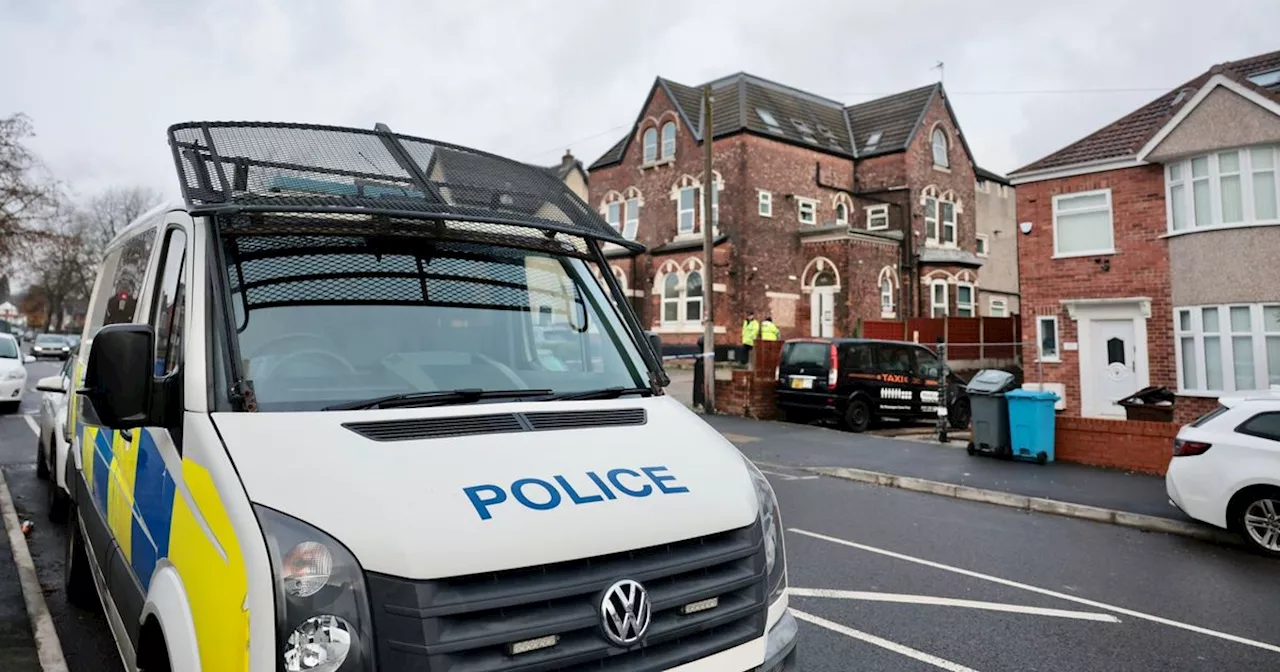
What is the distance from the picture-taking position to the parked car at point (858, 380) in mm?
16250

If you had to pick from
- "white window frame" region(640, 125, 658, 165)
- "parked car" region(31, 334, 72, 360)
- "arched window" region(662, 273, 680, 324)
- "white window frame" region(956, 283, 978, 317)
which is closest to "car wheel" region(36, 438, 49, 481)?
"arched window" region(662, 273, 680, 324)

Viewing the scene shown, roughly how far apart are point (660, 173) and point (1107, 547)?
27369 mm

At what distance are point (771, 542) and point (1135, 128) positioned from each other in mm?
20045

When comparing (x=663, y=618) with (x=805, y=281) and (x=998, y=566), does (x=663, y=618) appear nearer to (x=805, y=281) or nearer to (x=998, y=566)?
(x=998, y=566)

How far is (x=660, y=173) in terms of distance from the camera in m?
33.2

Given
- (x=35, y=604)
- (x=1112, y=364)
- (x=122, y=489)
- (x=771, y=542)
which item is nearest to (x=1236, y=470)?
(x=771, y=542)

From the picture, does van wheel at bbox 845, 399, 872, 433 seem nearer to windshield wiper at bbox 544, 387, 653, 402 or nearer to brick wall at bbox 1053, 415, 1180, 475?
brick wall at bbox 1053, 415, 1180, 475

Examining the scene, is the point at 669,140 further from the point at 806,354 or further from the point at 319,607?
the point at 319,607

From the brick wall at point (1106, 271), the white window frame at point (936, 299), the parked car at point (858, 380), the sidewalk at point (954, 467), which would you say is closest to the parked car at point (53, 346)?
the parked car at point (858, 380)

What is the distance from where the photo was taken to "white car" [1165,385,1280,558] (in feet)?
24.2

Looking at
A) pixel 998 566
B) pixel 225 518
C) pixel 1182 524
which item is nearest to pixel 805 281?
pixel 1182 524

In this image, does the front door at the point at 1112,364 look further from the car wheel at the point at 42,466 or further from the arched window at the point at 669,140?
the car wheel at the point at 42,466

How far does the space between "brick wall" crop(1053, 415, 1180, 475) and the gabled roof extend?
23.6 m

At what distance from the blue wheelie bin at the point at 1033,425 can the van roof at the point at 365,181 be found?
405 inches
